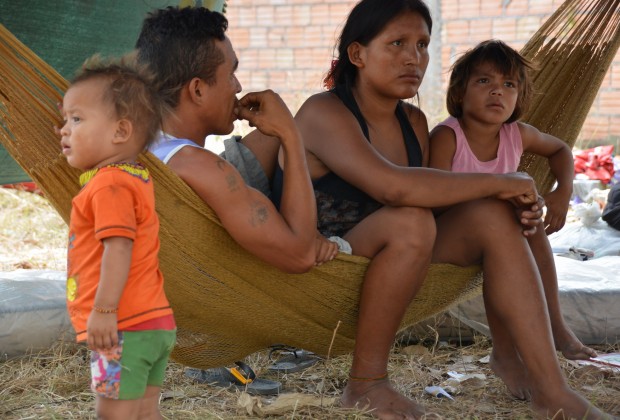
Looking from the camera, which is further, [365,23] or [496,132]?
[496,132]

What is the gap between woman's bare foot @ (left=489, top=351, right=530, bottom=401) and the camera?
2207 millimetres

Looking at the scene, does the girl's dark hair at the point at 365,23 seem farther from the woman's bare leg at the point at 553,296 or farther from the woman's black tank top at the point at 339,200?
the woman's bare leg at the point at 553,296

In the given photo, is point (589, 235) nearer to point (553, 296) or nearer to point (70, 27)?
point (553, 296)

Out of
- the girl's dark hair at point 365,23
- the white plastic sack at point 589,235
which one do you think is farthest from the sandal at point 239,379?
the white plastic sack at point 589,235

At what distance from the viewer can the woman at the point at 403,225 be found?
1.96 m

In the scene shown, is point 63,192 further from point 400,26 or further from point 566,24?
point 566,24

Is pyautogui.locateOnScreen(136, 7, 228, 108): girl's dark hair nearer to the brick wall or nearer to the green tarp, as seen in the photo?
the green tarp

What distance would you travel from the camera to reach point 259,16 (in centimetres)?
685

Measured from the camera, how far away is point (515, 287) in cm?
197

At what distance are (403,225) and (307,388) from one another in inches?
25.3

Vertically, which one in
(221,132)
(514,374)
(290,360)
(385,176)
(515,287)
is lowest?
(290,360)

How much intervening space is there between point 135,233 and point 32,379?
1.14 metres

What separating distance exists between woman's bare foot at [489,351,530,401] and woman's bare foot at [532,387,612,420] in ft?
0.79

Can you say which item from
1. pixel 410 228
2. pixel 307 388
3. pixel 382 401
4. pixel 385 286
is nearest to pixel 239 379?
pixel 307 388
